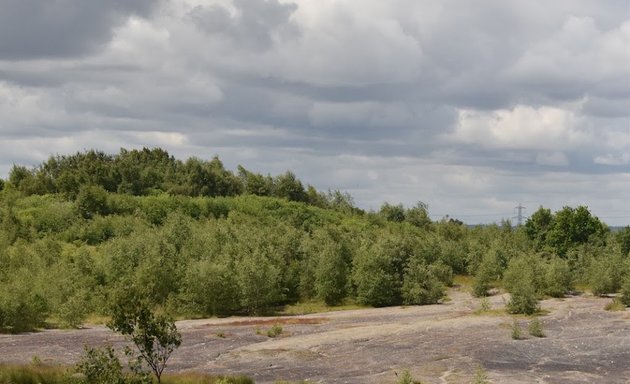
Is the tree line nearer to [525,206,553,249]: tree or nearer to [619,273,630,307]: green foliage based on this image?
[525,206,553,249]: tree

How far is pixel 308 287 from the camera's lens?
102 meters

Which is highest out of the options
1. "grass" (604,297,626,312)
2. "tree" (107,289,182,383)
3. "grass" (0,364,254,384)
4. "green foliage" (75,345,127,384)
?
"tree" (107,289,182,383)

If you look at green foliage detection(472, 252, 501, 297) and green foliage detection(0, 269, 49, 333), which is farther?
green foliage detection(472, 252, 501, 297)

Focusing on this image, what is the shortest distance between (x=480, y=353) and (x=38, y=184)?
138m

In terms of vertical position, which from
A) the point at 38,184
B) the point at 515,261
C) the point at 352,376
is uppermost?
the point at 38,184

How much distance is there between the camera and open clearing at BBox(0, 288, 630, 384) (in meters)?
50.4

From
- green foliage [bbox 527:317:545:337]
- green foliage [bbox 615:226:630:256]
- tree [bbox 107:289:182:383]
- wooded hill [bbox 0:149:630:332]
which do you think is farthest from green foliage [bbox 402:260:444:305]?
green foliage [bbox 615:226:630:256]

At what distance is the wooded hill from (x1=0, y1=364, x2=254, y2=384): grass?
10.7 metres

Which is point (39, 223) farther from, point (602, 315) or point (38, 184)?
point (602, 315)

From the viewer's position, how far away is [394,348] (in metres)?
59.8

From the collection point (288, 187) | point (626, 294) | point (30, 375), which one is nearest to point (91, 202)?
point (288, 187)

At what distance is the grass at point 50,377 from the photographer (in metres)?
44.7

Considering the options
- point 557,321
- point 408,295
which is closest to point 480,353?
point 557,321

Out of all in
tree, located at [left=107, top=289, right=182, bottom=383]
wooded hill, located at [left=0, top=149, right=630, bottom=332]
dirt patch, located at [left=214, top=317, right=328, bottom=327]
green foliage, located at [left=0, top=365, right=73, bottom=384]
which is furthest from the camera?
wooded hill, located at [left=0, top=149, right=630, bottom=332]
